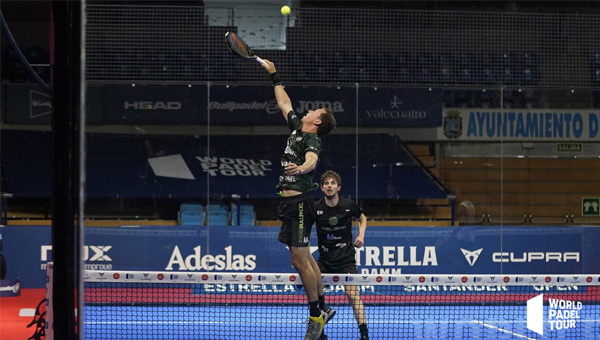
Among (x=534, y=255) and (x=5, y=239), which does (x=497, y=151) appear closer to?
(x=534, y=255)

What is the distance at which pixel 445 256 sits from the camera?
12.4 m

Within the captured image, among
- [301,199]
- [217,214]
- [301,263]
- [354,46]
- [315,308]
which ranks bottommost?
[315,308]

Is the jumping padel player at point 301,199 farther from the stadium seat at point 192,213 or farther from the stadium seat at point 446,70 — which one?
the stadium seat at point 446,70

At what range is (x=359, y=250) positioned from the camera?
40.0 ft

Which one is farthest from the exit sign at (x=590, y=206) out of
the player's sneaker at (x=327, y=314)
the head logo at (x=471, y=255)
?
the player's sneaker at (x=327, y=314)

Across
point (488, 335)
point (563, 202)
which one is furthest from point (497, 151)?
point (488, 335)

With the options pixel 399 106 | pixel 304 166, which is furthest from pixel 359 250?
pixel 304 166

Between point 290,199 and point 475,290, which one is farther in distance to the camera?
point 475,290

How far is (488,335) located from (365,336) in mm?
1948

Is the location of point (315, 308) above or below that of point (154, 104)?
below

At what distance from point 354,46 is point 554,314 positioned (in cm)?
504

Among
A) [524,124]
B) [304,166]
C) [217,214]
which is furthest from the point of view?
[524,124]

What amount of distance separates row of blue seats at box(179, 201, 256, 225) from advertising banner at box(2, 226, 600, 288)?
185 millimetres

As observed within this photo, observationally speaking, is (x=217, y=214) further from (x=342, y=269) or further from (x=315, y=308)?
(x=315, y=308)
